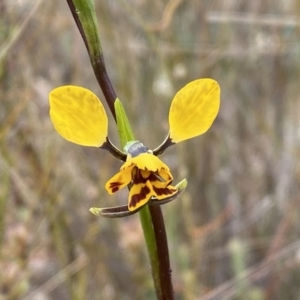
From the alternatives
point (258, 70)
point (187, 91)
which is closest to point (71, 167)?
point (258, 70)

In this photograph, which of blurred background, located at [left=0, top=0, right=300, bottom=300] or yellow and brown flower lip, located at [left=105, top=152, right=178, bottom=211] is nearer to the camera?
yellow and brown flower lip, located at [left=105, top=152, right=178, bottom=211]

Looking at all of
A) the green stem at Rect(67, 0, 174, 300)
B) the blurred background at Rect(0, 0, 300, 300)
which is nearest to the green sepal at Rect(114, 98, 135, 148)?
the green stem at Rect(67, 0, 174, 300)

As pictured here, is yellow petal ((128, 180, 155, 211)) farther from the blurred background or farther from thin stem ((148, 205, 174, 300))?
the blurred background

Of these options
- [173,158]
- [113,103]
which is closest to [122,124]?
[113,103]

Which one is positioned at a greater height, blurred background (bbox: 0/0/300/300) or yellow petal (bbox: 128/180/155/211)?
blurred background (bbox: 0/0/300/300)

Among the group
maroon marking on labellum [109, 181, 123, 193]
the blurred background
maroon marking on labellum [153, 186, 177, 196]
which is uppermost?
the blurred background

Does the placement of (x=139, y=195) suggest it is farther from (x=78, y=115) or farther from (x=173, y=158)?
(x=173, y=158)
